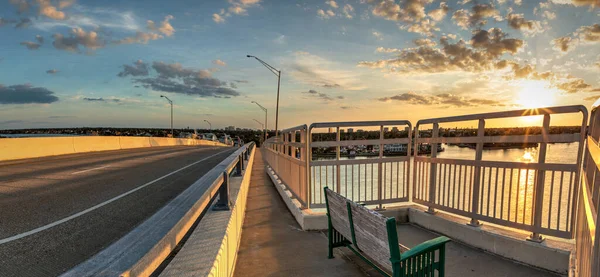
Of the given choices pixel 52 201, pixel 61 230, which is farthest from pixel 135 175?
pixel 61 230

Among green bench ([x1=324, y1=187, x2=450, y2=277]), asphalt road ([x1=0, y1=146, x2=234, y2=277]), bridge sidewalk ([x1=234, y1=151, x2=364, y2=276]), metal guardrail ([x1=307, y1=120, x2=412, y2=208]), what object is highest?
metal guardrail ([x1=307, y1=120, x2=412, y2=208])

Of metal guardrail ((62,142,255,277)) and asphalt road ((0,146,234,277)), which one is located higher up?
metal guardrail ((62,142,255,277))

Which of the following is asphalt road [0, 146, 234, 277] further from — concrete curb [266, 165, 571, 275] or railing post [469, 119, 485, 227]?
railing post [469, 119, 485, 227]

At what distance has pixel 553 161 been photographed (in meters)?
A: 3.98

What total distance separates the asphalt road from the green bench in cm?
349

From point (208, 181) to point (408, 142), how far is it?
4.16m

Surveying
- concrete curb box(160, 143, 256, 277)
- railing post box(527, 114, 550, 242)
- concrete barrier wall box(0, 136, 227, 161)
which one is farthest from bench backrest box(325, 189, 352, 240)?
A: concrete barrier wall box(0, 136, 227, 161)

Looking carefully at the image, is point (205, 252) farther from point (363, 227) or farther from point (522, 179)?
point (522, 179)

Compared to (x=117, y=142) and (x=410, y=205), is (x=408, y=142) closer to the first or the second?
(x=410, y=205)

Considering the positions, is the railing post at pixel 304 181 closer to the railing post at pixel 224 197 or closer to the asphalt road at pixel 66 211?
the railing post at pixel 224 197

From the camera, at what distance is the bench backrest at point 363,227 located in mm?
2879

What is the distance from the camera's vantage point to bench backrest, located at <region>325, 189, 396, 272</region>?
2.88 metres

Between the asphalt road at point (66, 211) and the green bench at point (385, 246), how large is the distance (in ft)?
11.5

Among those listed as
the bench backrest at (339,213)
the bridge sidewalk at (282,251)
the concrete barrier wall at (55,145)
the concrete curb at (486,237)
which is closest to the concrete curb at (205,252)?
the bridge sidewalk at (282,251)
